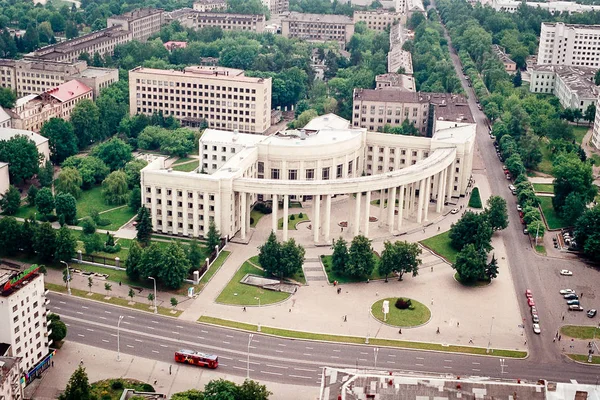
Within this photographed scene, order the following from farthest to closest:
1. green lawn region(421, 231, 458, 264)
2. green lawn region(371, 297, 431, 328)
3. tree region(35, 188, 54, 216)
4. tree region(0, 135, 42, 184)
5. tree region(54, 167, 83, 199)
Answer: tree region(0, 135, 42, 184) → tree region(54, 167, 83, 199) → tree region(35, 188, 54, 216) → green lawn region(421, 231, 458, 264) → green lawn region(371, 297, 431, 328)

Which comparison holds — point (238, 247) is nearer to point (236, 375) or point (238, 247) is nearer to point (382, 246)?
point (382, 246)

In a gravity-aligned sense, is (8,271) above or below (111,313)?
above

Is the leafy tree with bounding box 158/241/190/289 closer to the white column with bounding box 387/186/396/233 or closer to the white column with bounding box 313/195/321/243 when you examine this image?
the white column with bounding box 313/195/321/243

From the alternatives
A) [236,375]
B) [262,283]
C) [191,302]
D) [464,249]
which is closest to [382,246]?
[464,249]

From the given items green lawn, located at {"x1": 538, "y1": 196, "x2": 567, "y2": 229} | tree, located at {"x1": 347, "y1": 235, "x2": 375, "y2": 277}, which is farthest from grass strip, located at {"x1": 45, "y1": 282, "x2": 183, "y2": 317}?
green lawn, located at {"x1": 538, "y1": 196, "x2": 567, "y2": 229}

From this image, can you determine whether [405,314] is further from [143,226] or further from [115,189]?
[115,189]
